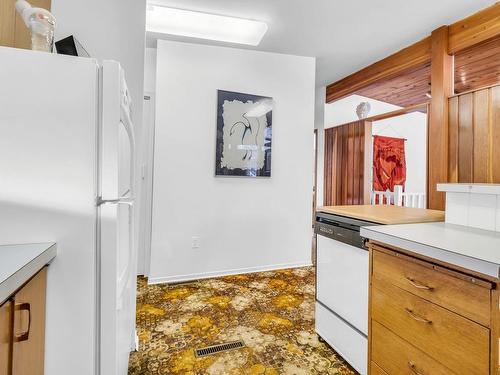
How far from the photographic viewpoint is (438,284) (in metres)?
1.06

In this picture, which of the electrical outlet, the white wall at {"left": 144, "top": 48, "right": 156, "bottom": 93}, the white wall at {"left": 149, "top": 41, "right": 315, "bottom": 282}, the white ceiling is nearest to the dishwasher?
the white wall at {"left": 149, "top": 41, "right": 315, "bottom": 282}

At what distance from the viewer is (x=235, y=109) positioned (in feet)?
10.2

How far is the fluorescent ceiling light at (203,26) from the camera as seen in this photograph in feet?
8.35

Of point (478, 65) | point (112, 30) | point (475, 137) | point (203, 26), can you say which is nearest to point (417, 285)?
point (475, 137)

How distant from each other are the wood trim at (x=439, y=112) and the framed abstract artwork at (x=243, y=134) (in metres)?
1.68

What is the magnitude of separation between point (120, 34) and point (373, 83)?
318cm

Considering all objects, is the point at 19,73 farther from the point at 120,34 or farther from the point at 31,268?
→ the point at 120,34

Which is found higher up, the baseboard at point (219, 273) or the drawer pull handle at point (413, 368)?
the drawer pull handle at point (413, 368)

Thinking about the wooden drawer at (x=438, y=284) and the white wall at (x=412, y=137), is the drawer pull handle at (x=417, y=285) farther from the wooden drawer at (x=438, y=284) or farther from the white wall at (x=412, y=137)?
the white wall at (x=412, y=137)

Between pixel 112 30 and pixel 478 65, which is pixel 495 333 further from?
pixel 478 65

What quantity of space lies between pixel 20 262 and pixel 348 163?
3.92 m

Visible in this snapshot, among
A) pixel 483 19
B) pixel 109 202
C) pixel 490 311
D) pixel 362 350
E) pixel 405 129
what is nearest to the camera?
pixel 490 311

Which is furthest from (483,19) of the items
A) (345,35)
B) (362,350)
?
(362,350)

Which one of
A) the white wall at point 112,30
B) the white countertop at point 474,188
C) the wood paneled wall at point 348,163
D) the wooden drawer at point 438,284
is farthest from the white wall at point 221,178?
the wooden drawer at point 438,284
